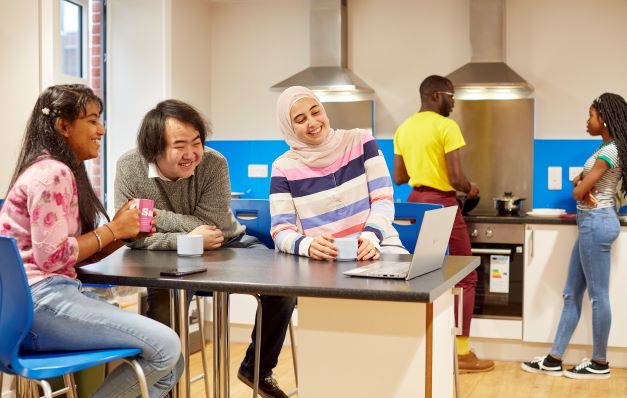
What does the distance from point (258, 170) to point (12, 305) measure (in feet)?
12.5

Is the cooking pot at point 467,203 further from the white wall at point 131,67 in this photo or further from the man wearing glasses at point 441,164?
the white wall at point 131,67

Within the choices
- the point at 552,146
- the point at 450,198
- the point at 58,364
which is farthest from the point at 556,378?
the point at 58,364

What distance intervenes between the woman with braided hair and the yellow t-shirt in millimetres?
701

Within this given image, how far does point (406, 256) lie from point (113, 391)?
1.00 meters

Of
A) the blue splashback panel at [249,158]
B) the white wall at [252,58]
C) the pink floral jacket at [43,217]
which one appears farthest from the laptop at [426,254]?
the white wall at [252,58]

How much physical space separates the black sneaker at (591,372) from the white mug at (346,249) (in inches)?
95.3

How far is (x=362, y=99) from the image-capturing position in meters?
5.69

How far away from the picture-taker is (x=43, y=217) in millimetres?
2289

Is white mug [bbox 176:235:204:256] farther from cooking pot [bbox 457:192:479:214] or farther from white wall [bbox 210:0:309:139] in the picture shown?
white wall [bbox 210:0:309:139]

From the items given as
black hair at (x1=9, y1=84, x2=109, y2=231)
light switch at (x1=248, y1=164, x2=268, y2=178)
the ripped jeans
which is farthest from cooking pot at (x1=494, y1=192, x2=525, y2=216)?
black hair at (x1=9, y1=84, x2=109, y2=231)

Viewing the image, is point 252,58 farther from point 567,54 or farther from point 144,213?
point 144,213

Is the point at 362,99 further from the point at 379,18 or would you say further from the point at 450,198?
the point at 450,198

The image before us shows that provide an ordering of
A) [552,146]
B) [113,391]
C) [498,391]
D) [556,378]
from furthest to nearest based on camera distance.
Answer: [552,146] → [556,378] → [498,391] → [113,391]

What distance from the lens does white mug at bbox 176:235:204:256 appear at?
285 cm
